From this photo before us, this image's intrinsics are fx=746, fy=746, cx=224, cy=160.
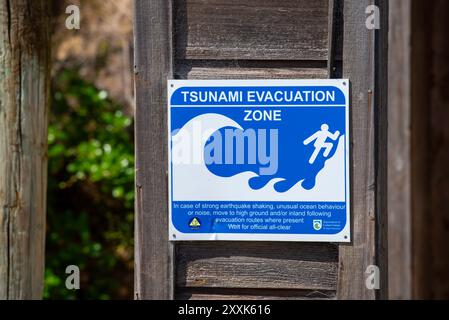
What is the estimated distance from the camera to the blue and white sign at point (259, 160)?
2500 millimetres

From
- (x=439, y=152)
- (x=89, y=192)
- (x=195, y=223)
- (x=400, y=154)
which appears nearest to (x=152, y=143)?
(x=195, y=223)

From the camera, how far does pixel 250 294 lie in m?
2.58

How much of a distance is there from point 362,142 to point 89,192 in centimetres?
329

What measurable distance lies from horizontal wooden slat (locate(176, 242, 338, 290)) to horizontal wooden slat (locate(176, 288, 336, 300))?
20 millimetres

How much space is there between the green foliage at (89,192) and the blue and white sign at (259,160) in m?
2.41

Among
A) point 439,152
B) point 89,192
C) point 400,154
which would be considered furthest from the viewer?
point 89,192

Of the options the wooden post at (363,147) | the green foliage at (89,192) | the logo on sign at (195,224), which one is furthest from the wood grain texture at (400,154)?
the green foliage at (89,192)

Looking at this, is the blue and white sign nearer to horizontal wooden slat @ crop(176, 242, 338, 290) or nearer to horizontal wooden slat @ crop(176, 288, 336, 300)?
horizontal wooden slat @ crop(176, 242, 338, 290)

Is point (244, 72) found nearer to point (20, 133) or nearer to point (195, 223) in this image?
point (195, 223)

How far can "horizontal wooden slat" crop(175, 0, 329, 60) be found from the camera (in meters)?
2.53

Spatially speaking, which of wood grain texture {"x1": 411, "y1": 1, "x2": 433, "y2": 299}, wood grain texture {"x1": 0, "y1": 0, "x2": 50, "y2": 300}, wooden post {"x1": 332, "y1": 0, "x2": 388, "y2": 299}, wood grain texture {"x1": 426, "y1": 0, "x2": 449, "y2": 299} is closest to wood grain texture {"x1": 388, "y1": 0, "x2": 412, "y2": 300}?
wood grain texture {"x1": 411, "y1": 1, "x2": 433, "y2": 299}
